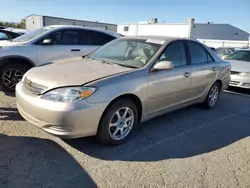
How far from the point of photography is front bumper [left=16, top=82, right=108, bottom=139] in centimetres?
282

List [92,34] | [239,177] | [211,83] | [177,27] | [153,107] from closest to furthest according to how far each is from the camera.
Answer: [239,177] → [153,107] → [211,83] → [92,34] → [177,27]

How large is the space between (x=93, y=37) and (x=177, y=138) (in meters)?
4.03

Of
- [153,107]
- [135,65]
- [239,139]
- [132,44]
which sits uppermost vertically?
[132,44]

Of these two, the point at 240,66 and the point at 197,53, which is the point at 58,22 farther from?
the point at 197,53

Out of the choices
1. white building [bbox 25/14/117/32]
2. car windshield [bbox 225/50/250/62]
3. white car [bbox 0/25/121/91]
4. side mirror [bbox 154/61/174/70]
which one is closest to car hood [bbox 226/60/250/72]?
car windshield [bbox 225/50/250/62]

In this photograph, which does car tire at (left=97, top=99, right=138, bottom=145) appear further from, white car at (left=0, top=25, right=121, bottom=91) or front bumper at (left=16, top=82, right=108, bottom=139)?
white car at (left=0, top=25, right=121, bottom=91)

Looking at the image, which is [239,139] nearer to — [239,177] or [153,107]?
[239,177]

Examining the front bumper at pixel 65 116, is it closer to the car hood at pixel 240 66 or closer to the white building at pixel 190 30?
the car hood at pixel 240 66

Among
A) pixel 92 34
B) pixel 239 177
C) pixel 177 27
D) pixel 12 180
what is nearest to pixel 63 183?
pixel 12 180

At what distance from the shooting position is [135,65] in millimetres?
3701

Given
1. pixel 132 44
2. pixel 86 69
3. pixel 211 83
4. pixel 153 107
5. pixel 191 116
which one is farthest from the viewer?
pixel 211 83

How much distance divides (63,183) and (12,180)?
539mm

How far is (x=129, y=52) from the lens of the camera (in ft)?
13.6

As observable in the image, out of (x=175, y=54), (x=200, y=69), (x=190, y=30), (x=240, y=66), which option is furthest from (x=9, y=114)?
(x=190, y=30)
